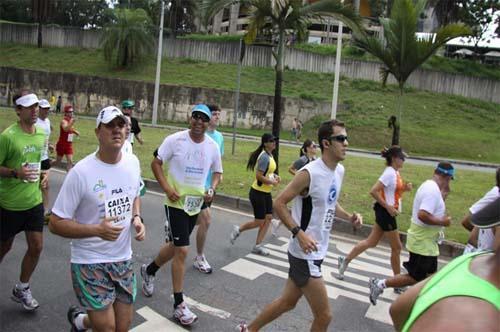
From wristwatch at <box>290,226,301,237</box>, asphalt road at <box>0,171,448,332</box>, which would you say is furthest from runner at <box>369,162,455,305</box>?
wristwatch at <box>290,226,301,237</box>

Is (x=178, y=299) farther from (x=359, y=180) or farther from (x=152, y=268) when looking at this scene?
(x=359, y=180)

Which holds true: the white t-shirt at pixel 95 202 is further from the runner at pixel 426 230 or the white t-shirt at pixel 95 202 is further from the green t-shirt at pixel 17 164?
the runner at pixel 426 230

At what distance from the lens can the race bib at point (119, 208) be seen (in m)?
3.59

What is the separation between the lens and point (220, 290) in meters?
5.86

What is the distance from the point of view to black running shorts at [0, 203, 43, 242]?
485cm

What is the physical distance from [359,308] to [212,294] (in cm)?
164

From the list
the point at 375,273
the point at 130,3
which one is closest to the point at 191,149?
the point at 375,273

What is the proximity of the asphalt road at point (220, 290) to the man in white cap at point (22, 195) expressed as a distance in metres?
0.33

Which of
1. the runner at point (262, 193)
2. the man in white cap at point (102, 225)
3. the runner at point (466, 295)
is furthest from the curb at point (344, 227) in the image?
the runner at point (466, 295)

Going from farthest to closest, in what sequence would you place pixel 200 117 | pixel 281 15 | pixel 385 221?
pixel 281 15 → pixel 385 221 → pixel 200 117

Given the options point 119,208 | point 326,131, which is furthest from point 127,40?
point 119,208

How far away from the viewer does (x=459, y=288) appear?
4.59ft

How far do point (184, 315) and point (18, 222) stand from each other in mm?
1806

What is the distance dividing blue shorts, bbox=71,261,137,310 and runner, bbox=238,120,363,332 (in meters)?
1.33
